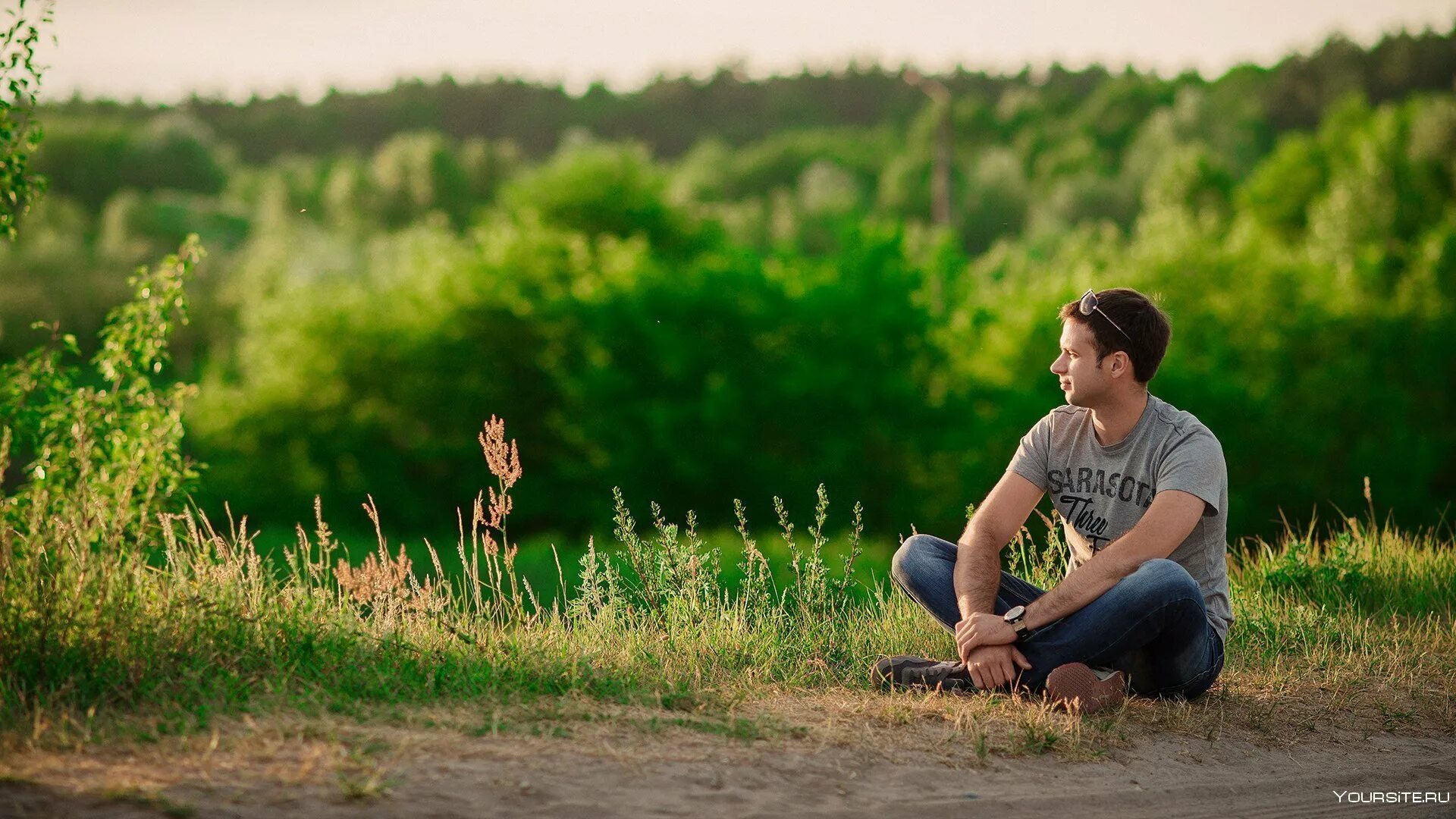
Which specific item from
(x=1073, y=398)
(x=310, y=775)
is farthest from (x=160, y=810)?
(x=1073, y=398)

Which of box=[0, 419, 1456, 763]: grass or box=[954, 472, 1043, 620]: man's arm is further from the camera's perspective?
box=[954, 472, 1043, 620]: man's arm

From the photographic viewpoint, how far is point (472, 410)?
96.5 ft

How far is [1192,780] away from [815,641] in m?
1.76

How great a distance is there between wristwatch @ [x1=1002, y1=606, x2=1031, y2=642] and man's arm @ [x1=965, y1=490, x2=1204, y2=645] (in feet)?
0.11

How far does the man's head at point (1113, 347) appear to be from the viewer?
15.0 feet

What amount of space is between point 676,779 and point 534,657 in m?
1.07

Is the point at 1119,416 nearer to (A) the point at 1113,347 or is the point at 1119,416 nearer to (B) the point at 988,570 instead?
(A) the point at 1113,347

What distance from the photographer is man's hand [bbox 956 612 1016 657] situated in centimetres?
449

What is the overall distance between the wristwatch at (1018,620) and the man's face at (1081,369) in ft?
2.64

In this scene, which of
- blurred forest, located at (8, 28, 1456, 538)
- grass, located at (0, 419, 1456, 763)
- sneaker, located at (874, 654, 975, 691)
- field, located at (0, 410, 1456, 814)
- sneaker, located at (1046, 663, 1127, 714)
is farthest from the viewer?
blurred forest, located at (8, 28, 1456, 538)

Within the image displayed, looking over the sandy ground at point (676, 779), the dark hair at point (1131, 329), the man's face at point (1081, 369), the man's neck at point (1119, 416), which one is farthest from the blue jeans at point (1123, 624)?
the dark hair at point (1131, 329)

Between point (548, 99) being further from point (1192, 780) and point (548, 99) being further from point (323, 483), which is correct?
point (1192, 780)

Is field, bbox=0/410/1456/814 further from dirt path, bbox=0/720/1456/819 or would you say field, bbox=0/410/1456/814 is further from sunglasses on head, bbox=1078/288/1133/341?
sunglasses on head, bbox=1078/288/1133/341

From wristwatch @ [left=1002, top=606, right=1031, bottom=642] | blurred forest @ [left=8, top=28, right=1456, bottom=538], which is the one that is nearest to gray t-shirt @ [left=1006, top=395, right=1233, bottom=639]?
wristwatch @ [left=1002, top=606, right=1031, bottom=642]
